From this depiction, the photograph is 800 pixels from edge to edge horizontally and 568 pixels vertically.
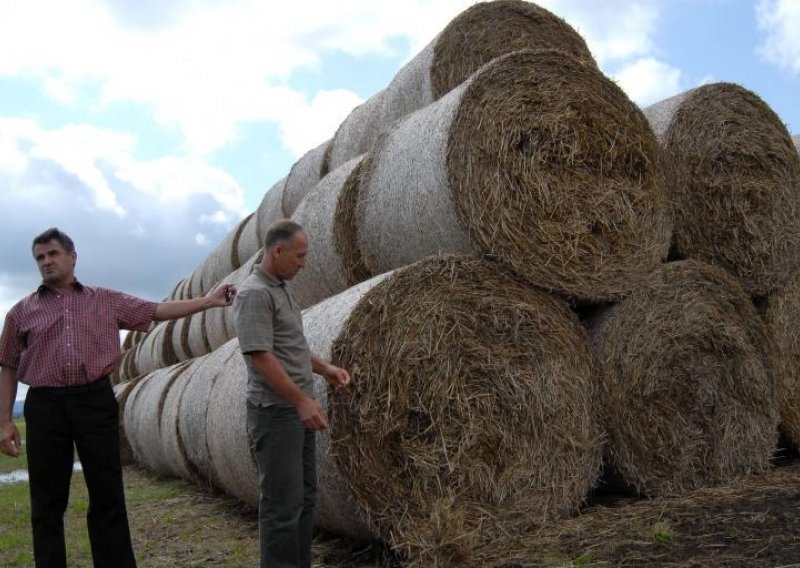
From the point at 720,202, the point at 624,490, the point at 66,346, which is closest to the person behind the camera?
the point at 66,346

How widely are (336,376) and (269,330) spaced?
1.54 ft

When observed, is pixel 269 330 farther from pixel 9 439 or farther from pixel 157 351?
pixel 157 351

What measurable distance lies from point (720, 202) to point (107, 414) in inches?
145

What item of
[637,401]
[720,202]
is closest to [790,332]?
[720,202]

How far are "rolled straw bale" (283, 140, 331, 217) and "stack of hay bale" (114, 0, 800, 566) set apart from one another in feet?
6.81

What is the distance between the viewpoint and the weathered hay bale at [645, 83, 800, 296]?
4.94m

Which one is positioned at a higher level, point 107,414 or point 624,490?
point 107,414

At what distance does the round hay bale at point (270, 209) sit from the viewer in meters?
8.22

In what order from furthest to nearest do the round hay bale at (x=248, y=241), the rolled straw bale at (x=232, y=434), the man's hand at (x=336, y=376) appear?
the round hay bale at (x=248, y=241) < the rolled straw bale at (x=232, y=434) < the man's hand at (x=336, y=376)

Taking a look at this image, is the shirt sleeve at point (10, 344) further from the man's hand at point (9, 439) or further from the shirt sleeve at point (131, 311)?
the shirt sleeve at point (131, 311)

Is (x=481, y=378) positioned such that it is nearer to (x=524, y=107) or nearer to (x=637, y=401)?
(x=637, y=401)

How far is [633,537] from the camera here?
11.7 ft

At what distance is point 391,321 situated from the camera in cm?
369

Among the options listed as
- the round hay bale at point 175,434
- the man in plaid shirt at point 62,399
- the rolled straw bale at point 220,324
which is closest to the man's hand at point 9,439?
the man in plaid shirt at point 62,399
